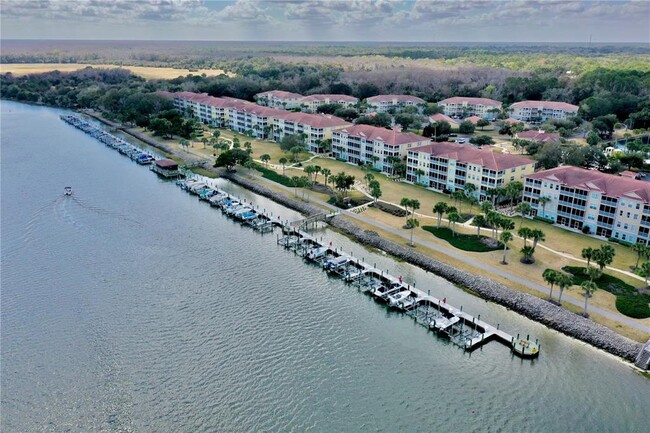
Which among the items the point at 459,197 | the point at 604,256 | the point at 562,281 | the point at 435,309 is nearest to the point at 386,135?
the point at 459,197

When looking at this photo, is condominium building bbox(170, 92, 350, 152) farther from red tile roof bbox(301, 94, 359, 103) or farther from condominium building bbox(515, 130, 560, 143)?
condominium building bbox(515, 130, 560, 143)

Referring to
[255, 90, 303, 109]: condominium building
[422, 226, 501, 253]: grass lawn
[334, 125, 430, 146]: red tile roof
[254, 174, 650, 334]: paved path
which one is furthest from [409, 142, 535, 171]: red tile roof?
[255, 90, 303, 109]: condominium building

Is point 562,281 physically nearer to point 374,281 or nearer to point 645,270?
point 645,270

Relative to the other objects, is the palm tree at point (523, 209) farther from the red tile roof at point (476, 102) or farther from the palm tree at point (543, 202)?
the red tile roof at point (476, 102)

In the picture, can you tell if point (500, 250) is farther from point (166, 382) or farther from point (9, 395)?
point (9, 395)

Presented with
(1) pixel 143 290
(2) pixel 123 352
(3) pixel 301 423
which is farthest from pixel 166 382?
(1) pixel 143 290

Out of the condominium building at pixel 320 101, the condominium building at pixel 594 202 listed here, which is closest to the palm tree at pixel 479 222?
the condominium building at pixel 594 202
